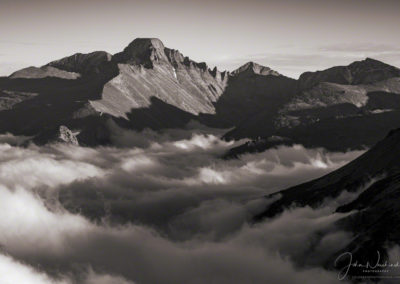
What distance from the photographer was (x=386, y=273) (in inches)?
7392

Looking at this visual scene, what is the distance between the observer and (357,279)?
7751 inches

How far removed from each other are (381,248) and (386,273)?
12.5 meters

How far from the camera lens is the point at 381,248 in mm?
198000

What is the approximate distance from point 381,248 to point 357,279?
1513 centimetres

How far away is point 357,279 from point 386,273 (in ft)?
42.2
